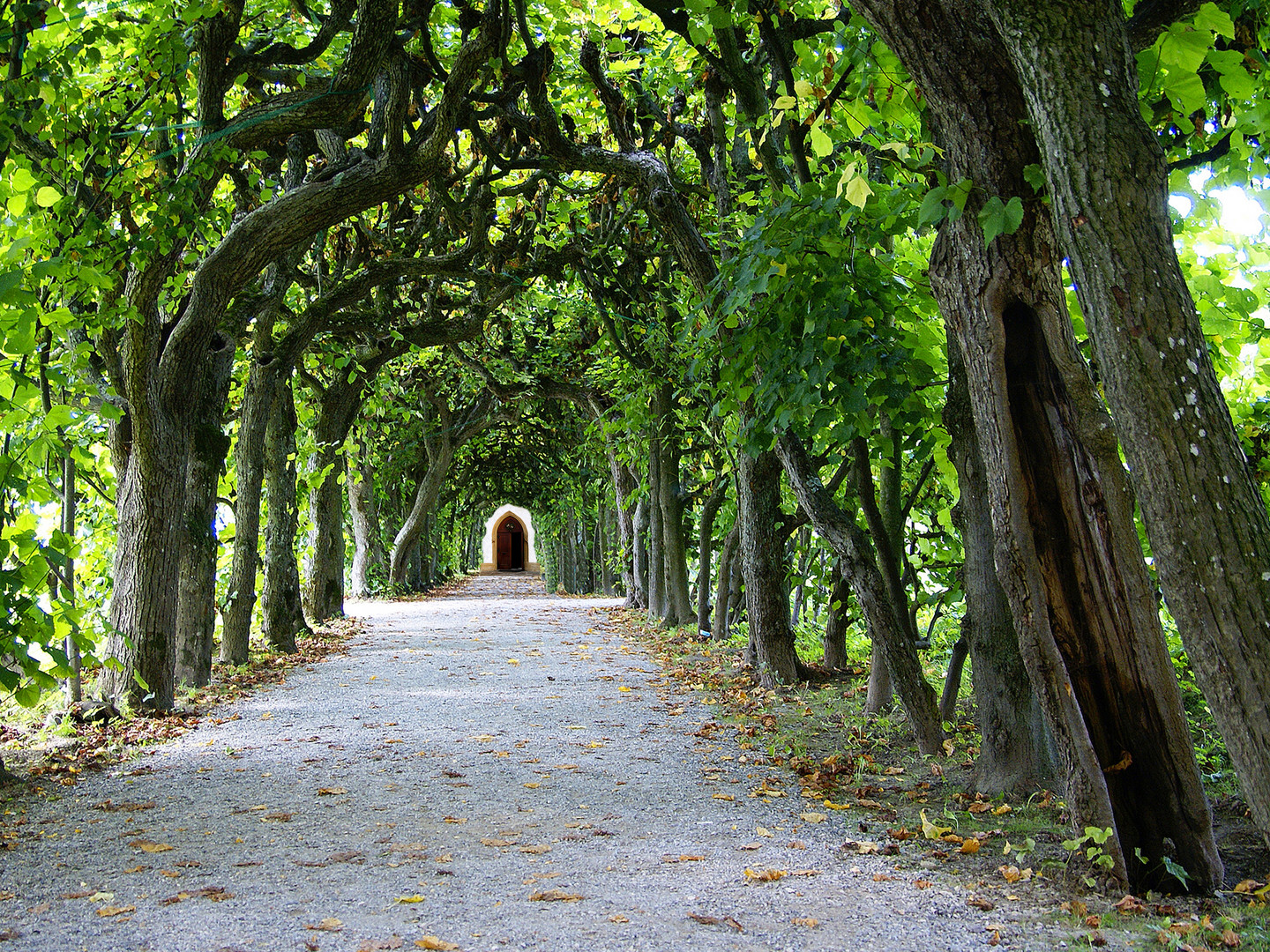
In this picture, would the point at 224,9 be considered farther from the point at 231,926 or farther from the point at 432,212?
the point at 231,926

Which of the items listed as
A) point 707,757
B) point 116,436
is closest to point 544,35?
point 116,436

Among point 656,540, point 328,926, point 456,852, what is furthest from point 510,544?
point 328,926

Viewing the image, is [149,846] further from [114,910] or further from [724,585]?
[724,585]

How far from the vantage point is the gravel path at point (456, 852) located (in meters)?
2.83

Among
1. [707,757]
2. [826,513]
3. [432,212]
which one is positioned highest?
[432,212]

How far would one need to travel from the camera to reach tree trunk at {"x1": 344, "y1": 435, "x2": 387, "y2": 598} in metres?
19.6

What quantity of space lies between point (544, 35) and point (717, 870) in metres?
7.42

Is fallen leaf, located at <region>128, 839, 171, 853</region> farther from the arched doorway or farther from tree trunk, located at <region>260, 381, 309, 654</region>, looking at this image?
the arched doorway

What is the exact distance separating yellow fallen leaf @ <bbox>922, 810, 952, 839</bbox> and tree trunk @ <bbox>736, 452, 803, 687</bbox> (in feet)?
13.2

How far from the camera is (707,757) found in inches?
218

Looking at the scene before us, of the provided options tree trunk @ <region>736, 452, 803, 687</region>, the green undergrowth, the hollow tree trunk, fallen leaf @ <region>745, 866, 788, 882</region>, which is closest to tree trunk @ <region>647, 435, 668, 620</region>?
tree trunk @ <region>736, 452, 803, 687</region>

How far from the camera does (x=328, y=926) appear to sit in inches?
113

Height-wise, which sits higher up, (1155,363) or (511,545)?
(1155,363)

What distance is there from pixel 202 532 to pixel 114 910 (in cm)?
505
